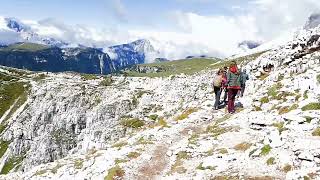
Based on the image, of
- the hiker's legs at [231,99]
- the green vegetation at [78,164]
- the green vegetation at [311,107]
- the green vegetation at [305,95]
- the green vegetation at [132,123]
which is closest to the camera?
the green vegetation at [311,107]

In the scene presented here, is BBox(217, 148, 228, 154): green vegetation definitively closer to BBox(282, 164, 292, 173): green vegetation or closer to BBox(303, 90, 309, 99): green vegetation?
BBox(282, 164, 292, 173): green vegetation

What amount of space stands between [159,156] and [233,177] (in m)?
10.8

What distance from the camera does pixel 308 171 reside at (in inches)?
952

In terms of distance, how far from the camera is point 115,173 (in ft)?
107

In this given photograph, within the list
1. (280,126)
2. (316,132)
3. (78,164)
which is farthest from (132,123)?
(316,132)

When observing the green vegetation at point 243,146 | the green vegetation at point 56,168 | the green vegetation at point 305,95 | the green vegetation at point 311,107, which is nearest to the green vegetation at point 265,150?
the green vegetation at point 243,146

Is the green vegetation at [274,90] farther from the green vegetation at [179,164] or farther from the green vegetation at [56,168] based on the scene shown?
the green vegetation at [56,168]

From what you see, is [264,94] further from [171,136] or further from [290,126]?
[290,126]

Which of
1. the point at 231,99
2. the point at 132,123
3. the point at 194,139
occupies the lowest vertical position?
the point at 132,123

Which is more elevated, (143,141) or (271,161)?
(271,161)

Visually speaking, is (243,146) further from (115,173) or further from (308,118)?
(115,173)

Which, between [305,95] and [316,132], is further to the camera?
[305,95]

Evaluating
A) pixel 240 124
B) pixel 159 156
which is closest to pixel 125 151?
pixel 159 156

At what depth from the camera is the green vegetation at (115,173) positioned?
32250 mm
